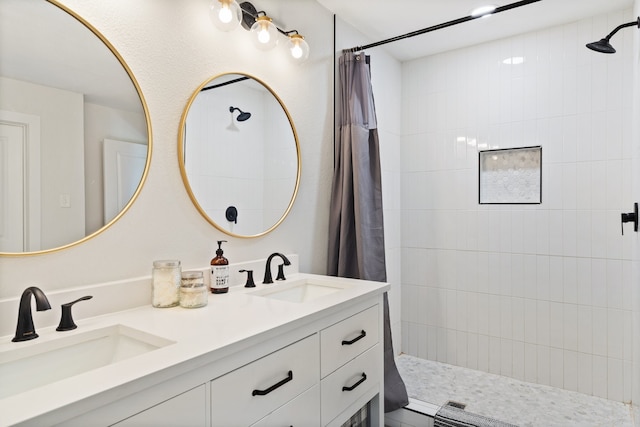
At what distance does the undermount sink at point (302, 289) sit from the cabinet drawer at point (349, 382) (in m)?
0.33

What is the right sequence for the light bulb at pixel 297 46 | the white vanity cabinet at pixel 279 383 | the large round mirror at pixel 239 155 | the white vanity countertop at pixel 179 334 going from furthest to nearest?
the light bulb at pixel 297 46 → the large round mirror at pixel 239 155 → the white vanity cabinet at pixel 279 383 → the white vanity countertop at pixel 179 334

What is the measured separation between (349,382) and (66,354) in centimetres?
95

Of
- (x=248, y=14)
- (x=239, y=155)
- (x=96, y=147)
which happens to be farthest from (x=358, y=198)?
(x=96, y=147)

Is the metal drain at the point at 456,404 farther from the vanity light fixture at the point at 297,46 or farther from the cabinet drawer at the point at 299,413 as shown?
the vanity light fixture at the point at 297,46

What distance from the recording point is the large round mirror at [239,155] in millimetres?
1559

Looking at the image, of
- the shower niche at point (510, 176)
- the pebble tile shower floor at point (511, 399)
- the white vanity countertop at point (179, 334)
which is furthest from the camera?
the shower niche at point (510, 176)

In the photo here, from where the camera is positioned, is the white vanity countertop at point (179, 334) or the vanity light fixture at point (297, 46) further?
the vanity light fixture at point (297, 46)

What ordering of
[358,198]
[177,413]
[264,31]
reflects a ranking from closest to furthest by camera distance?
[177,413] < [264,31] < [358,198]

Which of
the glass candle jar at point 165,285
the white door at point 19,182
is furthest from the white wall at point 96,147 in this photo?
the glass candle jar at point 165,285

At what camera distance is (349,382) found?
1.49 meters

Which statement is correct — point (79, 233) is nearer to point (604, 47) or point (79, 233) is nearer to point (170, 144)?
point (170, 144)

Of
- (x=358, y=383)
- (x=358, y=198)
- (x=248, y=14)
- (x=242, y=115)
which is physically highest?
(x=248, y=14)

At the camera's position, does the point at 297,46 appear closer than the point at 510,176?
Yes

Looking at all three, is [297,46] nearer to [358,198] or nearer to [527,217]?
[358,198]
